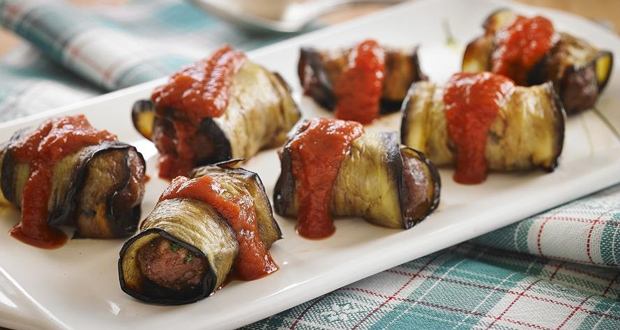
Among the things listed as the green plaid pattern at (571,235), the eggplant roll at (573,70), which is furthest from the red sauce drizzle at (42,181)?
the eggplant roll at (573,70)

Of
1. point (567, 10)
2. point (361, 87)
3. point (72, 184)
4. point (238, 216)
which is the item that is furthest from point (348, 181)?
point (567, 10)

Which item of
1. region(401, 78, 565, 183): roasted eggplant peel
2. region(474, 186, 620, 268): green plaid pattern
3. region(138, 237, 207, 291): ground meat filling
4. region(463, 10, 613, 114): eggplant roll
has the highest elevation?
region(463, 10, 613, 114): eggplant roll

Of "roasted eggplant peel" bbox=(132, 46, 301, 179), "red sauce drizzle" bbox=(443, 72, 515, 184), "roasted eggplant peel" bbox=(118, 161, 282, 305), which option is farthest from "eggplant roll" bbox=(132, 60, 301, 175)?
"red sauce drizzle" bbox=(443, 72, 515, 184)

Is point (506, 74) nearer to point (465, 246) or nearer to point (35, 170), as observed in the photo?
point (465, 246)

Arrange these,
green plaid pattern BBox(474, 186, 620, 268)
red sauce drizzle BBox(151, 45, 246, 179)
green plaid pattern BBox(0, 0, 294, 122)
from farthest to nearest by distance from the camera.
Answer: green plaid pattern BBox(0, 0, 294, 122), red sauce drizzle BBox(151, 45, 246, 179), green plaid pattern BBox(474, 186, 620, 268)

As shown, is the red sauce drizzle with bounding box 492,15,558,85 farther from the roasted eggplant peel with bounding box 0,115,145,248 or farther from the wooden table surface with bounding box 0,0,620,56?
the roasted eggplant peel with bounding box 0,115,145,248

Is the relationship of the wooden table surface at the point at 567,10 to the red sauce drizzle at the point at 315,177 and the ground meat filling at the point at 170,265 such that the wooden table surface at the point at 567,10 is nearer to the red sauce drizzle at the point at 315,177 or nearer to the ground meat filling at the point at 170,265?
the red sauce drizzle at the point at 315,177

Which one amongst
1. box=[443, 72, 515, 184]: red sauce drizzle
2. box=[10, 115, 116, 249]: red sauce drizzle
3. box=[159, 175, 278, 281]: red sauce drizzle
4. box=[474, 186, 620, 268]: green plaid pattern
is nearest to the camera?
box=[159, 175, 278, 281]: red sauce drizzle

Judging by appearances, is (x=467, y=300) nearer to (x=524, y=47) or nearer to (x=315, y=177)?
(x=315, y=177)
